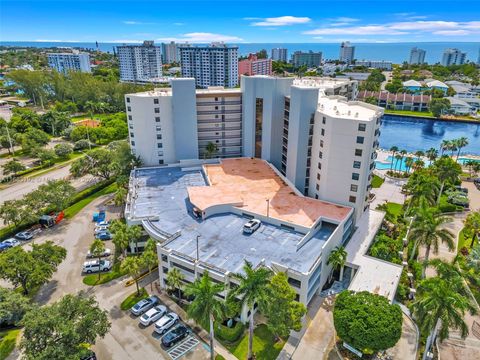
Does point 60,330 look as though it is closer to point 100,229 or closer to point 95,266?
point 95,266

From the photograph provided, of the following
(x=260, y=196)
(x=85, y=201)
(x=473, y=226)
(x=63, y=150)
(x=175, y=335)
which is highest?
A: (x=260, y=196)

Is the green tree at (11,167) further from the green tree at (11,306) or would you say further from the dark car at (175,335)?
the dark car at (175,335)

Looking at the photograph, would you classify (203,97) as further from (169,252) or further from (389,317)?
(389,317)

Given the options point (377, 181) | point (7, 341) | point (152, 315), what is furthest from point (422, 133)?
point (7, 341)

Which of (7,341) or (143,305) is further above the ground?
(143,305)

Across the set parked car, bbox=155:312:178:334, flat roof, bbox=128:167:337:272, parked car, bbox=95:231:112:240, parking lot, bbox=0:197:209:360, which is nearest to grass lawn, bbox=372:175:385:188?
flat roof, bbox=128:167:337:272

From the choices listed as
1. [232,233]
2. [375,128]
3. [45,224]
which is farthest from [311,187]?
[45,224]
